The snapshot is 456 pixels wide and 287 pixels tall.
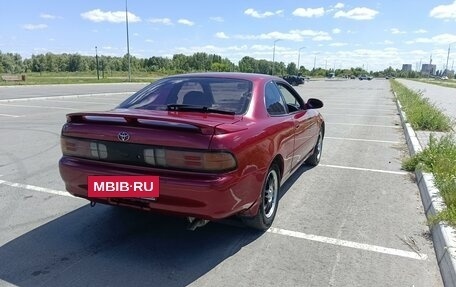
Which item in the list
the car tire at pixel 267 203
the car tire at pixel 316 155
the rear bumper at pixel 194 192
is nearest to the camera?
the rear bumper at pixel 194 192

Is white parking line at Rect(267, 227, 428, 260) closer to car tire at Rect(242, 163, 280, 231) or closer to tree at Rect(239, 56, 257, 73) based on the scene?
car tire at Rect(242, 163, 280, 231)

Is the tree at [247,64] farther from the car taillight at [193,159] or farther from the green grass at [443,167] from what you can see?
the car taillight at [193,159]

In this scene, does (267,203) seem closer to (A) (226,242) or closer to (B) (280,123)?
(A) (226,242)

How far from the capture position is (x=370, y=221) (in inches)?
169

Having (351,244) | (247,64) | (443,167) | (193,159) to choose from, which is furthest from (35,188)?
(247,64)

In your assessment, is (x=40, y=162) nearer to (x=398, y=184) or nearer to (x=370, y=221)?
(x=370, y=221)

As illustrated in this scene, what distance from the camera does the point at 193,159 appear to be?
3.06 metres

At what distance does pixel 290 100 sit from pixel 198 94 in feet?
5.15

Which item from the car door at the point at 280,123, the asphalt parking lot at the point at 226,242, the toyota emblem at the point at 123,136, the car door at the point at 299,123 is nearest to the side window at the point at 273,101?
the car door at the point at 280,123

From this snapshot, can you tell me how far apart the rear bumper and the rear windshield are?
91cm

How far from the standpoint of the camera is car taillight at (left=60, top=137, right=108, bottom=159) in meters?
3.40

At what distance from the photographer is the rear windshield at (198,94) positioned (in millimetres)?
4020

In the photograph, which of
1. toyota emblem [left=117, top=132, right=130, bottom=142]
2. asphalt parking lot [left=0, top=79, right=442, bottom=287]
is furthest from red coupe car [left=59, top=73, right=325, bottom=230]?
asphalt parking lot [left=0, top=79, right=442, bottom=287]

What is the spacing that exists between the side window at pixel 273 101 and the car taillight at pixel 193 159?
4.00 ft
